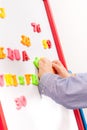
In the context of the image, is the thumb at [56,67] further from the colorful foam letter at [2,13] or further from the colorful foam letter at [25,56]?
the colorful foam letter at [2,13]

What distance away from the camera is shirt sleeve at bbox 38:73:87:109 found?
29.1 inches

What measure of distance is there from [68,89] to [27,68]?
127 mm

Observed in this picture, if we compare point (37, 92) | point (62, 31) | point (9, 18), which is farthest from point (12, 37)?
point (62, 31)

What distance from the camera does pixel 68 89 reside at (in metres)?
0.74

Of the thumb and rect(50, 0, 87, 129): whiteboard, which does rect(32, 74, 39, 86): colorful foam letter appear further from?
rect(50, 0, 87, 129): whiteboard

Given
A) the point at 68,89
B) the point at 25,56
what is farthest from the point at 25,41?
the point at 68,89

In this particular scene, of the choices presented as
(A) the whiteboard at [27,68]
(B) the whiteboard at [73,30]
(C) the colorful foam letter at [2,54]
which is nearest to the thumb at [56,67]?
(A) the whiteboard at [27,68]

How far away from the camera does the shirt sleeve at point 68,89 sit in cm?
74

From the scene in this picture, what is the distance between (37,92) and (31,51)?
120 mm

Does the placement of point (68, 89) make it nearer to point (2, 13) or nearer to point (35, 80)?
point (35, 80)

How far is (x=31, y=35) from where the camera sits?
0.85 m

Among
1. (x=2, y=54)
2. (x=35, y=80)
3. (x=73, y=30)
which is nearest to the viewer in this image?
(x=2, y=54)

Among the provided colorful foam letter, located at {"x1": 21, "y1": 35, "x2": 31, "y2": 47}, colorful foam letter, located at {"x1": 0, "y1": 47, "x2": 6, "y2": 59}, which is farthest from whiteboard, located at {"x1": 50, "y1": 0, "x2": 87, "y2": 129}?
colorful foam letter, located at {"x1": 0, "y1": 47, "x2": 6, "y2": 59}

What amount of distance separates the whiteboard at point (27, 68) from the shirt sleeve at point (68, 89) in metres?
0.05
